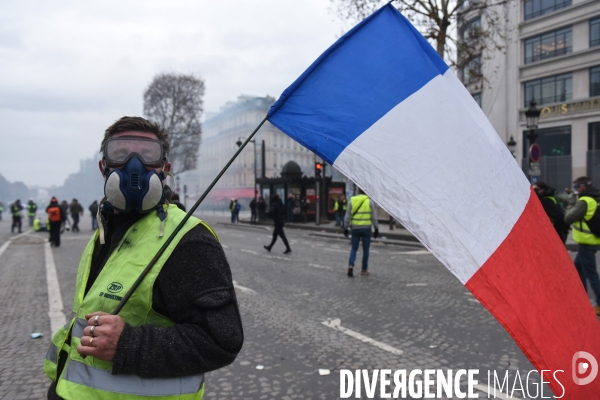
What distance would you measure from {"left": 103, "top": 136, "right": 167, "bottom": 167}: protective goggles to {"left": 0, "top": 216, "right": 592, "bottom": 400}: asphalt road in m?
2.59

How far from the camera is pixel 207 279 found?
4.93 ft

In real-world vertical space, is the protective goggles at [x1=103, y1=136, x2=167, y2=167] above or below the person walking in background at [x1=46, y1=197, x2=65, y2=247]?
above

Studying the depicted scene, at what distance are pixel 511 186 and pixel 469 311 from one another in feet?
16.1

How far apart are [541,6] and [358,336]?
111 ft

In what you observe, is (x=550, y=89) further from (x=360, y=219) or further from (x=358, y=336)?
(x=358, y=336)

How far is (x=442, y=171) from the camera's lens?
5.64 feet

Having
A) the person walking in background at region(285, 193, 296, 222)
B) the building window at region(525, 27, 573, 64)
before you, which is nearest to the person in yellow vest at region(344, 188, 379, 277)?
the person walking in background at region(285, 193, 296, 222)

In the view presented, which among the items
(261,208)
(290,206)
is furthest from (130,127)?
(261,208)

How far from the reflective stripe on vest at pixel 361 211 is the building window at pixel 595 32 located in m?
27.4

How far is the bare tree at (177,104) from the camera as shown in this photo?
49.5 meters

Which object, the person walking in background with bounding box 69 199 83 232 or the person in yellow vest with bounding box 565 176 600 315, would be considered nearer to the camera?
the person in yellow vest with bounding box 565 176 600 315

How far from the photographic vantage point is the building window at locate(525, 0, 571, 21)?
3047cm

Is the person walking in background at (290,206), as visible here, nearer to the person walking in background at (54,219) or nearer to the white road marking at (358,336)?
the person walking in background at (54,219)

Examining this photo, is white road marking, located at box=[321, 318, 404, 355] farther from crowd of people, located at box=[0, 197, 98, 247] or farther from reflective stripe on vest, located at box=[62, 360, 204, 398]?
crowd of people, located at box=[0, 197, 98, 247]
